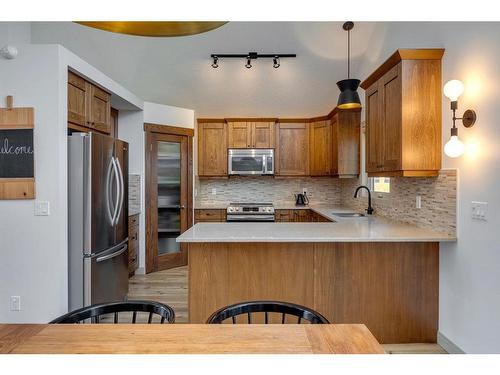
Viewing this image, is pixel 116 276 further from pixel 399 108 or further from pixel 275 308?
pixel 399 108

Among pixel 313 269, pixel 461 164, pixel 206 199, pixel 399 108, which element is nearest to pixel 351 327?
pixel 313 269

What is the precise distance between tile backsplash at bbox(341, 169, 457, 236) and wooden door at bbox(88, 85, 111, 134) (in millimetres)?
3007

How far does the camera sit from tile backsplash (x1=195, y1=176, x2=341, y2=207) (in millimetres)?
5375

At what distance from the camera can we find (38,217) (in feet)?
7.91

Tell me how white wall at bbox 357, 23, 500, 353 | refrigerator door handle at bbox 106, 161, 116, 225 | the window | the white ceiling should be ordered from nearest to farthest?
white wall at bbox 357, 23, 500, 353
refrigerator door handle at bbox 106, 161, 116, 225
the window
the white ceiling

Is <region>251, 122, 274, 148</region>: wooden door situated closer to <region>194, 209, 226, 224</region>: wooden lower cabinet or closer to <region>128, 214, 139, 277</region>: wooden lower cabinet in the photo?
<region>194, 209, 226, 224</region>: wooden lower cabinet

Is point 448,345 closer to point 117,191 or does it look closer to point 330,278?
point 330,278

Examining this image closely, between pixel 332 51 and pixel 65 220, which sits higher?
Result: pixel 332 51

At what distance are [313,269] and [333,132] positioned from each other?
274cm

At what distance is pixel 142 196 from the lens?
426cm

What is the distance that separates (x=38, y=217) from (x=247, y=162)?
3.05 metres

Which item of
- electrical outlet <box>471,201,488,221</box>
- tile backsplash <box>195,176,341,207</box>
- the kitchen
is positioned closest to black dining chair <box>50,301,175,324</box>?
the kitchen

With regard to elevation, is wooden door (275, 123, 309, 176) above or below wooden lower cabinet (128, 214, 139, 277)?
above
